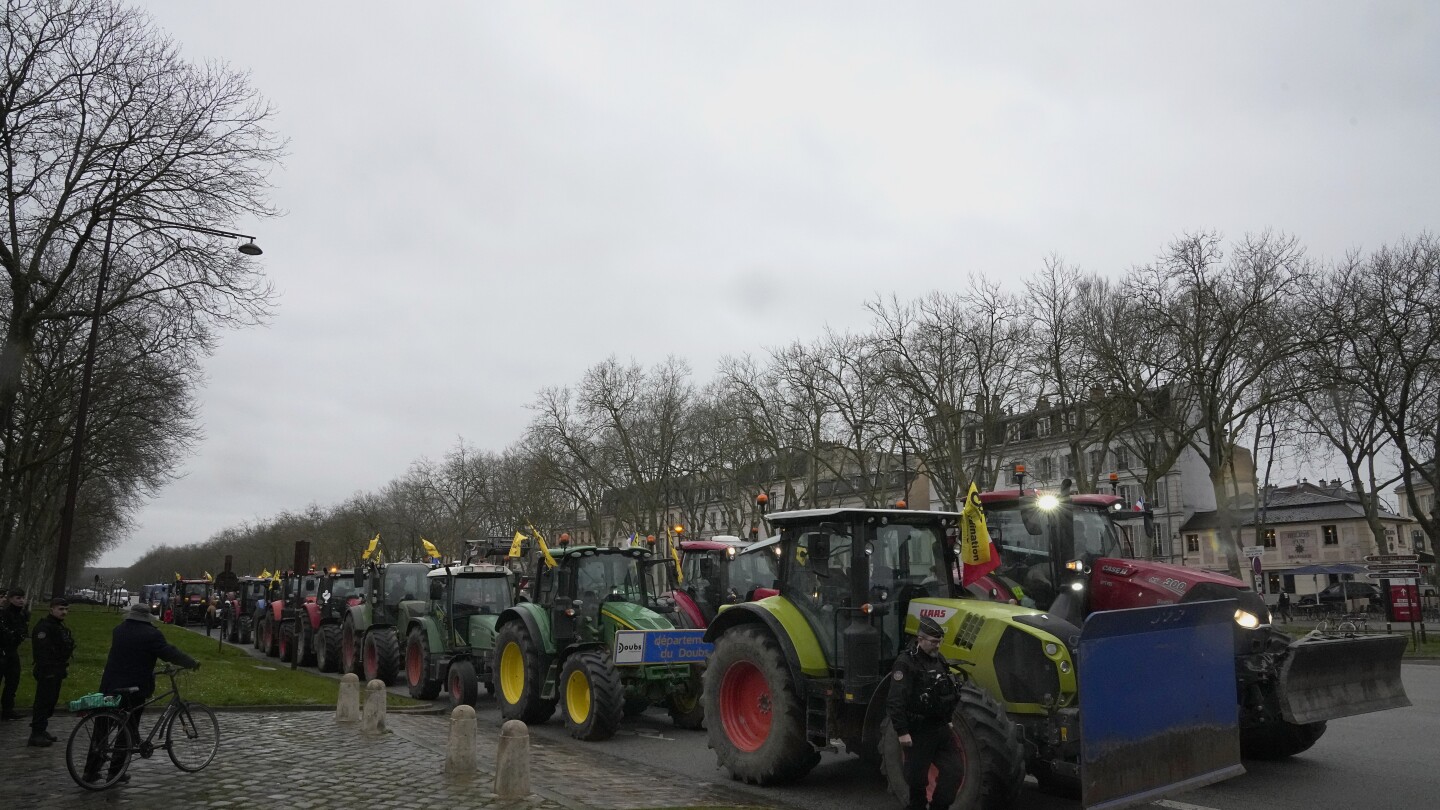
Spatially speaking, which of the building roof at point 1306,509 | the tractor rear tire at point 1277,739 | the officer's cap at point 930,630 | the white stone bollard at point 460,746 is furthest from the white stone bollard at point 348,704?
the building roof at point 1306,509

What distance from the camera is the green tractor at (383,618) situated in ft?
60.4

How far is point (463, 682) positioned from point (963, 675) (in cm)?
1023

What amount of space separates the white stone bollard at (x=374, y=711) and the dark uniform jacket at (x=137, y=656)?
296cm

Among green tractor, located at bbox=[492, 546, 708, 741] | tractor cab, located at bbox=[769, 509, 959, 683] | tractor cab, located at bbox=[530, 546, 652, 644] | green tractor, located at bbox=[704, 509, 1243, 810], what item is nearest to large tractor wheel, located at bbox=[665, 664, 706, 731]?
green tractor, located at bbox=[492, 546, 708, 741]

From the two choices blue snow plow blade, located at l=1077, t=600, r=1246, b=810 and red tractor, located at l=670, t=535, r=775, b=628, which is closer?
blue snow plow blade, located at l=1077, t=600, r=1246, b=810

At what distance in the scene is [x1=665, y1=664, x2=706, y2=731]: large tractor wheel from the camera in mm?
13234

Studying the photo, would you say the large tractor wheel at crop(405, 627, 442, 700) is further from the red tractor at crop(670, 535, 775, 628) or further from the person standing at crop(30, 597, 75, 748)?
the person standing at crop(30, 597, 75, 748)

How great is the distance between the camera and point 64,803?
25.7ft

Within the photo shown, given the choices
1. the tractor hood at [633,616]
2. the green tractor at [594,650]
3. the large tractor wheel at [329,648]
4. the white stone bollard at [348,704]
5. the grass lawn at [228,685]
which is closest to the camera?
the green tractor at [594,650]

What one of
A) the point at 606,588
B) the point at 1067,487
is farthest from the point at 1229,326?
the point at 606,588

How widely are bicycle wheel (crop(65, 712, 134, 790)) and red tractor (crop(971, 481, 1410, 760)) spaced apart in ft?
26.0

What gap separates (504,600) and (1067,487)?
1041 centimetres

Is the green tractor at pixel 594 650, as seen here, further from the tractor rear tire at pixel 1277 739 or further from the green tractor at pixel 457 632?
the tractor rear tire at pixel 1277 739

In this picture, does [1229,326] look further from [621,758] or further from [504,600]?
[621,758]
